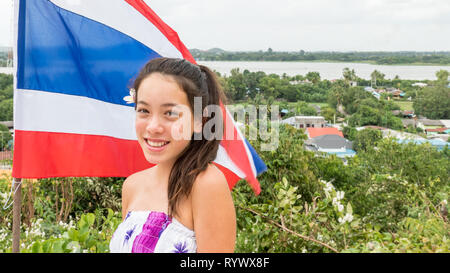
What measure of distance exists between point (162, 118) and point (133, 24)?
3.38 feet

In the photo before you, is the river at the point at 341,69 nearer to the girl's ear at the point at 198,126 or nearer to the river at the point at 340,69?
the river at the point at 340,69

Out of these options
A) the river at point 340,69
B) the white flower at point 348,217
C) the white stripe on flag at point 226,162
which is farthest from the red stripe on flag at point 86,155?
the river at point 340,69

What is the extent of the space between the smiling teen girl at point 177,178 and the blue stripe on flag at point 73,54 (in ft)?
2.53

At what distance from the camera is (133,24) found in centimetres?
218

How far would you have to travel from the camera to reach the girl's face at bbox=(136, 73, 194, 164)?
1289 millimetres

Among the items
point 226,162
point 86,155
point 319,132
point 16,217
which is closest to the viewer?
point 16,217

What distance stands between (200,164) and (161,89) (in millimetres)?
Result: 233

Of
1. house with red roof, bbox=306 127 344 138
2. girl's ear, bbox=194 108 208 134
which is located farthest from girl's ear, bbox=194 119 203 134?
house with red roof, bbox=306 127 344 138

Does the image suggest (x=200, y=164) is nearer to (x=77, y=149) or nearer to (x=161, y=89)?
(x=161, y=89)

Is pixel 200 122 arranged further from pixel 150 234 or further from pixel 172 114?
pixel 150 234

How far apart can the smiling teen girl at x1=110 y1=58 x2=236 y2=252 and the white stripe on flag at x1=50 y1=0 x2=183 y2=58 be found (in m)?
0.81

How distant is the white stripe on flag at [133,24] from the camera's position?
215 centimetres

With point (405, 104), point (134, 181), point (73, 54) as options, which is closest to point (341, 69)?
point (405, 104)

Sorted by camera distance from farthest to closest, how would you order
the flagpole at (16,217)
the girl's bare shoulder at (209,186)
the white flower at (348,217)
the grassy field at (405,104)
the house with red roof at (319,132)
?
the grassy field at (405,104) → the house with red roof at (319,132) → the white flower at (348,217) → the flagpole at (16,217) → the girl's bare shoulder at (209,186)
